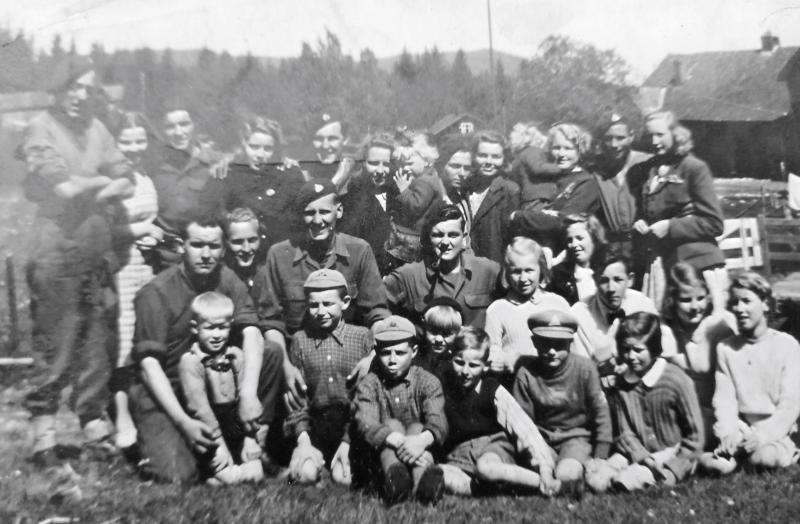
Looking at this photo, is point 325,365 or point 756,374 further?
point 756,374

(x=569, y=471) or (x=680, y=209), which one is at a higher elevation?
(x=680, y=209)

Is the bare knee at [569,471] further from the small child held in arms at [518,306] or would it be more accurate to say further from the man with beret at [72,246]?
the man with beret at [72,246]

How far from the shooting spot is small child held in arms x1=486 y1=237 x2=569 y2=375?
442 cm

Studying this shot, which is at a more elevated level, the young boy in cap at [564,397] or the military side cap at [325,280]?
the military side cap at [325,280]

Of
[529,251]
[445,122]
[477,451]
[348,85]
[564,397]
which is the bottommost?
[477,451]

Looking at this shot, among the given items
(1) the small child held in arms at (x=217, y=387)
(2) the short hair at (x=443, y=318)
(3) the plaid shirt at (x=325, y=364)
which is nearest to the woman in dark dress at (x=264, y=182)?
(1) the small child held in arms at (x=217, y=387)

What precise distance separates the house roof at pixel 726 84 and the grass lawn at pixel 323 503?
203cm

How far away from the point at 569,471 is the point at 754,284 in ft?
4.77

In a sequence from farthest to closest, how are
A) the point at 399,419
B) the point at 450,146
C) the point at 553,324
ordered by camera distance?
1. the point at 450,146
2. the point at 553,324
3. the point at 399,419

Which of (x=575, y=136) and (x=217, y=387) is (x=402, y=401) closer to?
(x=217, y=387)

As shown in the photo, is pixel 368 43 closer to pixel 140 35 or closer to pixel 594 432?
pixel 140 35

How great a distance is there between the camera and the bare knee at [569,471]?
407 centimetres

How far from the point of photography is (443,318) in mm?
4340

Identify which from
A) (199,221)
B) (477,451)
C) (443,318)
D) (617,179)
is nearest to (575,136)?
(617,179)
